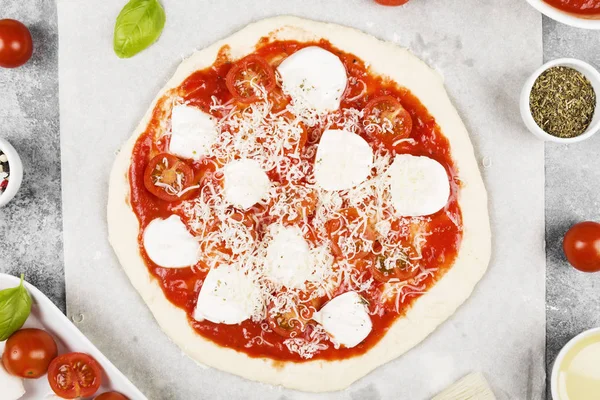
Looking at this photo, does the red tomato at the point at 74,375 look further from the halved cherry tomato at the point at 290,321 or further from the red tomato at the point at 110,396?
the halved cherry tomato at the point at 290,321

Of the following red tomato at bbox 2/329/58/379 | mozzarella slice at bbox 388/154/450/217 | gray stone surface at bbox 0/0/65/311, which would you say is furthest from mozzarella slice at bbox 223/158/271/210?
red tomato at bbox 2/329/58/379

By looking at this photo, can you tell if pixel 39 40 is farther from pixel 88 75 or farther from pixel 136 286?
pixel 136 286

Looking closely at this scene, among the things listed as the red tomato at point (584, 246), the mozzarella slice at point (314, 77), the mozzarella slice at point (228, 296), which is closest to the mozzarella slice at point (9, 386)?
the mozzarella slice at point (228, 296)

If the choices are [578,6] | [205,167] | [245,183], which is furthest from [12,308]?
[578,6]

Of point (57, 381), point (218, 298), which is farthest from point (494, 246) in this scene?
point (57, 381)

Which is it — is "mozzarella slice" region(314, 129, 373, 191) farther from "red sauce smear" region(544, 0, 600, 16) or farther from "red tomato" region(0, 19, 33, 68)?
"red tomato" region(0, 19, 33, 68)

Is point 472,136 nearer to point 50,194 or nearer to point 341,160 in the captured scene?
point 341,160
